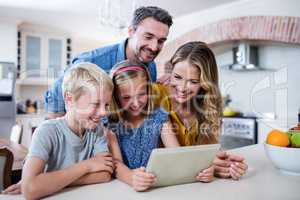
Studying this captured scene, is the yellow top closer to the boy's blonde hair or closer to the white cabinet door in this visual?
the boy's blonde hair

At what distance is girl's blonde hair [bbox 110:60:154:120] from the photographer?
75 centimetres

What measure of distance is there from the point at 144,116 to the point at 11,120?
3210 millimetres

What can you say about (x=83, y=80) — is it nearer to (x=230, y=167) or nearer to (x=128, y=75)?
(x=128, y=75)

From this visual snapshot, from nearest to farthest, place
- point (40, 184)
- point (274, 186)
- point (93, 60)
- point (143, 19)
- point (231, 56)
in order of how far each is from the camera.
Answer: point (40, 184), point (274, 186), point (143, 19), point (93, 60), point (231, 56)

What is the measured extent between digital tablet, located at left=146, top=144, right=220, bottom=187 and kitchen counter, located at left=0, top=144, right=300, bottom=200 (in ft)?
0.07

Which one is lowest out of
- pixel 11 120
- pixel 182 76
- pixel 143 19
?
pixel 11 120

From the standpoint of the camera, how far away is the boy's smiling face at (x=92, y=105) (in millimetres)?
675

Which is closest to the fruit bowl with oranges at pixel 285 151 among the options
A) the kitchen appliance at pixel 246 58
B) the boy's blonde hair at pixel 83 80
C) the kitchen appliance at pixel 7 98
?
the boy's blonde hair at pixel 83 80

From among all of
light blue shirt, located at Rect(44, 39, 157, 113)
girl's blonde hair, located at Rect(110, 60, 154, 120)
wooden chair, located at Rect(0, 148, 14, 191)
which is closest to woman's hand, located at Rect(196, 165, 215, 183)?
girl's blonde hair, located at Rect(110, 60, 154, 120)

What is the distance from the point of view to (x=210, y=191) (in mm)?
646

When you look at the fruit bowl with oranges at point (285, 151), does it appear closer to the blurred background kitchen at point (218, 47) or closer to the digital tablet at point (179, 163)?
the digital tablet at point (179, 163)

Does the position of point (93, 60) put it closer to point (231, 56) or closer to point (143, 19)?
point (143, 19)

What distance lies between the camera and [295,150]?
757 millimetres

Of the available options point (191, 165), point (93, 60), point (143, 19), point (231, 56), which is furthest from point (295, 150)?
point (231, 56)
